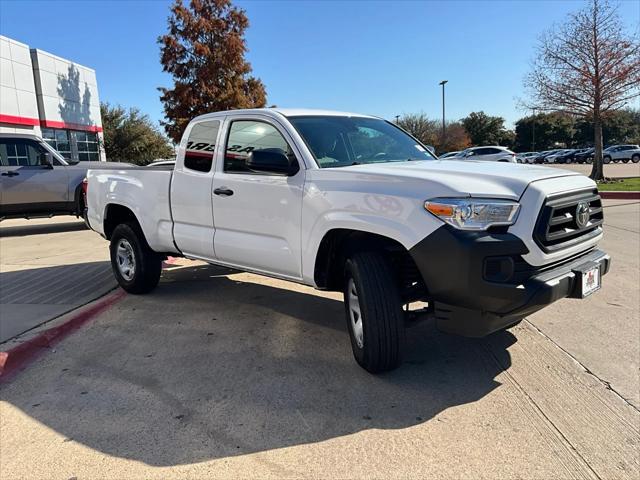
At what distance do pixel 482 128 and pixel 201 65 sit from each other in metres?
58.8

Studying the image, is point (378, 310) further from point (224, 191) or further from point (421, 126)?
point (421, 126)

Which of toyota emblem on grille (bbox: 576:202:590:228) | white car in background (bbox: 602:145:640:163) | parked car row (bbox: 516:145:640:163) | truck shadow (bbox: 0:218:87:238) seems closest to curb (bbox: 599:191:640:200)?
toyota emblem on grille (bbox: 576:202:590:228)

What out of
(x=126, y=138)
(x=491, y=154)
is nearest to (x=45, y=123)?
(x=126, y=138)

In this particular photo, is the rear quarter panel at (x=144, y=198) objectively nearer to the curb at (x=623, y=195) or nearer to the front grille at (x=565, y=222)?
the front grille at (x=565, y=222)

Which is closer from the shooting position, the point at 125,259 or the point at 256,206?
the point at 256,206

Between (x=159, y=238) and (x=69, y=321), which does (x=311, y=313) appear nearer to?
(x=159, y=238)

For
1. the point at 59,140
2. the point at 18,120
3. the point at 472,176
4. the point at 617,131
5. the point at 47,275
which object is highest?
the point at 18,120

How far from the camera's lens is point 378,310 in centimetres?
328

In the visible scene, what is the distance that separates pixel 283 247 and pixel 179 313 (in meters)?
1.76

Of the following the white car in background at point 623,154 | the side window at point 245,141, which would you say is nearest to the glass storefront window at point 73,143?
A: the side window at point 245,141

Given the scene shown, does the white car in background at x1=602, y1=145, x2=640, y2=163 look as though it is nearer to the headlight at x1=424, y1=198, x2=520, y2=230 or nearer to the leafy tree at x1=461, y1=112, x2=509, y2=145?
the leafy tree at x1=461, y1=112, x2=509, y2=145

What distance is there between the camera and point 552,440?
2.75m

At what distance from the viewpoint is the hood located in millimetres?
2963

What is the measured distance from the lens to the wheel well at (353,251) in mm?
3492
